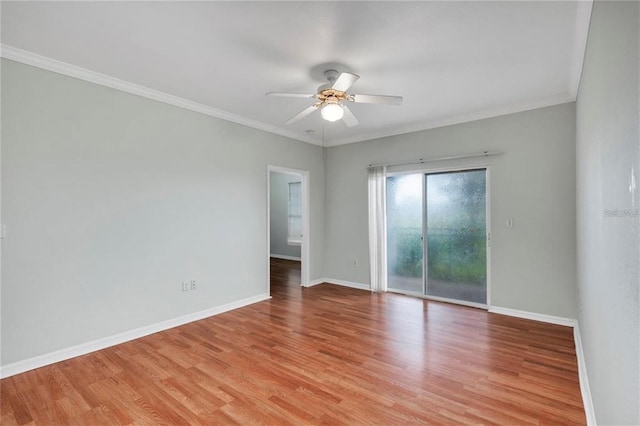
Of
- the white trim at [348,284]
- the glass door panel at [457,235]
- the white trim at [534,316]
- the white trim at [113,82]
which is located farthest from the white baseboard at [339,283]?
the white trim at [113,82]

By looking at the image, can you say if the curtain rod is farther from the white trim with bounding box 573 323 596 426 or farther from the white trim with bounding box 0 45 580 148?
the white trim with bounding box 573 323 596 426

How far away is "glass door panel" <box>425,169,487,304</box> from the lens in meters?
4.32

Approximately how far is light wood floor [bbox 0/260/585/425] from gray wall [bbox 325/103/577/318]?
45 cm

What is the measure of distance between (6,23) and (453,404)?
14.0 feet

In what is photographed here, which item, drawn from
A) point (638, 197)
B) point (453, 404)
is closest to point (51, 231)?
point (453, 404)

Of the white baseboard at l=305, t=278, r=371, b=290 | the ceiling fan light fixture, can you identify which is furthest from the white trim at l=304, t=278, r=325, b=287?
the ceiling fan light fixture

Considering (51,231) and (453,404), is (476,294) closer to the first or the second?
(453,404)

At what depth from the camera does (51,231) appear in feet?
9.11

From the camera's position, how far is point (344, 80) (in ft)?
8.38

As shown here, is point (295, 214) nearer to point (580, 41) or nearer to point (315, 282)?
point (315, 282)

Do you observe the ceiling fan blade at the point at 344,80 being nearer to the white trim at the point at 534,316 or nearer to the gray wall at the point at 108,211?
the gray wall at the point at 108,211

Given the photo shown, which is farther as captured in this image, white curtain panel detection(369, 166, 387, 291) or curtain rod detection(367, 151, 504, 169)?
white curtain panel detection(369, 166, 387, 291)

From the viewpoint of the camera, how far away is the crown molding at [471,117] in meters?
3.67

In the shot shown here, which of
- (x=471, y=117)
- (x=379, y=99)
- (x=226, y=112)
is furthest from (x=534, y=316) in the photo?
(x=226, y=112)
